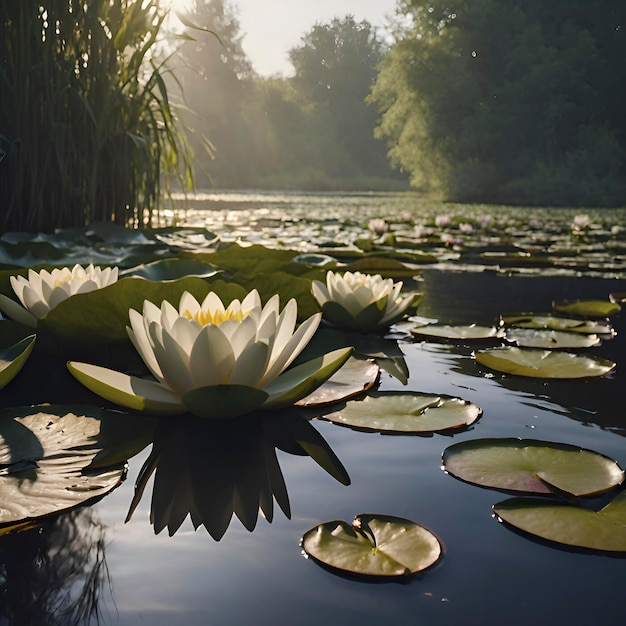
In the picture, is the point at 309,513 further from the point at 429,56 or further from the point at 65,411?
the point at 429,56

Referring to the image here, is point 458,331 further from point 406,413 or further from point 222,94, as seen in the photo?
point 222,94

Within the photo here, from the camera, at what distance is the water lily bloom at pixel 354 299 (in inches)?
57.7

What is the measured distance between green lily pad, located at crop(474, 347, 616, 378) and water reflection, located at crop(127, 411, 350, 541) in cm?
50

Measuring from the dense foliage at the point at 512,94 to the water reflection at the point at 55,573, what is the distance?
14.7m

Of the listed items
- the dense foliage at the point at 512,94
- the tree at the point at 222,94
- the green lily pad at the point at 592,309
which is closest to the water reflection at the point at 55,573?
the green lily pad at the point at 592,309

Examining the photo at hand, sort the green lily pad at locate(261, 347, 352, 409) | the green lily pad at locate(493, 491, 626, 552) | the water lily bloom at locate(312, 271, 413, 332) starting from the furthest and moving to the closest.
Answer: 1. the water lily bloom at locate(312, 271, 413, 332)
2. the green lily pad at locate(261, 347, 352, 409)
3. the green lily pad at locate(493, 491, 626, 552)

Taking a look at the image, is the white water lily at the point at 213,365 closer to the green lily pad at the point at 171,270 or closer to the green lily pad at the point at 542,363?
the green lily pad at the point at 542,363

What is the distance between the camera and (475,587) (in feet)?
1.75

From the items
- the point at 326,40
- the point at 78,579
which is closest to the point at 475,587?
the point at 78,579

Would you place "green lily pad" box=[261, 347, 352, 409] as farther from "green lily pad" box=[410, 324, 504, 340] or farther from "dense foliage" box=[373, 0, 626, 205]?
"dense foliage" box=[373, 0, 626, 205]

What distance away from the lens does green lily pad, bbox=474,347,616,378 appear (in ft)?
4.04

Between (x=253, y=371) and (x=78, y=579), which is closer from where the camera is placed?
(x=78, y=579)

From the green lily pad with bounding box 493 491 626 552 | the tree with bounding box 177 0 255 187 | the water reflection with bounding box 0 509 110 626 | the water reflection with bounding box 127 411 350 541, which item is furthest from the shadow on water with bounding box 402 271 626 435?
the tree with bounding box 177 0 255 187

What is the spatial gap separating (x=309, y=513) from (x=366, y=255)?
2385 millimetres
